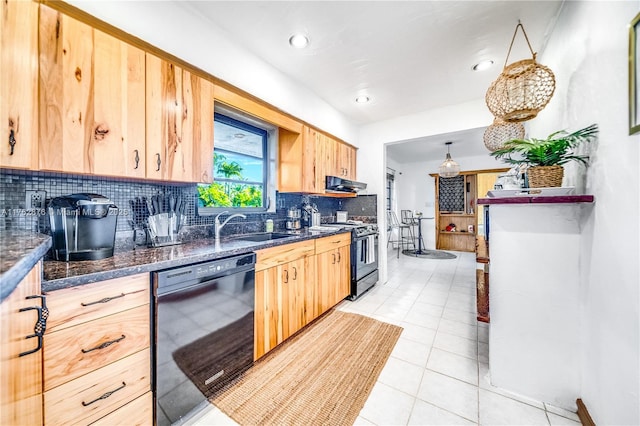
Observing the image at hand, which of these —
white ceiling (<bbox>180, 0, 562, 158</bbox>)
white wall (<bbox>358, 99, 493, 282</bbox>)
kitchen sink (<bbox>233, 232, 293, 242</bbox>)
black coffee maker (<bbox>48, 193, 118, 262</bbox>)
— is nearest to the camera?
black coffee maker (<bbox>48, 193, 118, 262</bbox>)

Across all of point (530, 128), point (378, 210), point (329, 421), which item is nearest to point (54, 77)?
point (329, 421)

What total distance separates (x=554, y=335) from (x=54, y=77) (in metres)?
3.03

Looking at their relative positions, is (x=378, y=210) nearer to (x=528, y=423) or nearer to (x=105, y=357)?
(x=528, y=423)

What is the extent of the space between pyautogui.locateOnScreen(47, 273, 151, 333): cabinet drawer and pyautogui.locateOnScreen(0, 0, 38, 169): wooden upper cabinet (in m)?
0.63

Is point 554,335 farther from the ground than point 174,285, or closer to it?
closer to it

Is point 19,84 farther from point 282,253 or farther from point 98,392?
point 282,253

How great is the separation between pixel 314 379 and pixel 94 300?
4.57 ft

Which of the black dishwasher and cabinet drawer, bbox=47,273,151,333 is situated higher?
cabinet drawer, bbox=47,273,151,333

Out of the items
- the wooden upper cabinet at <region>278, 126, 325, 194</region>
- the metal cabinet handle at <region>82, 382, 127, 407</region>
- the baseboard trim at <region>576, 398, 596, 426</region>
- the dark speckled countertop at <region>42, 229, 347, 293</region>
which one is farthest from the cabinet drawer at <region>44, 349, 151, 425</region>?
the baseboard trim at <region>576, 398, 596, 426</region>

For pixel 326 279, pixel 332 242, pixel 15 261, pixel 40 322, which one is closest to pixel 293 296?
pixel 326 279

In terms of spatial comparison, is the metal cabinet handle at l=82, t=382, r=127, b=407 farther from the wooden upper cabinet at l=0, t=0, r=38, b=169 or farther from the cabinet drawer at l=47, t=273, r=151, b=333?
the wooden upper cabinet at l=0, t=0, r=38, b=169

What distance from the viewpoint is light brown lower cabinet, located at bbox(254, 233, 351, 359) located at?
1.83 metres

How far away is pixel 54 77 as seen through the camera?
3.70 feet

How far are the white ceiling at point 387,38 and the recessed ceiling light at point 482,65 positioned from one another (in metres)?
0.06
